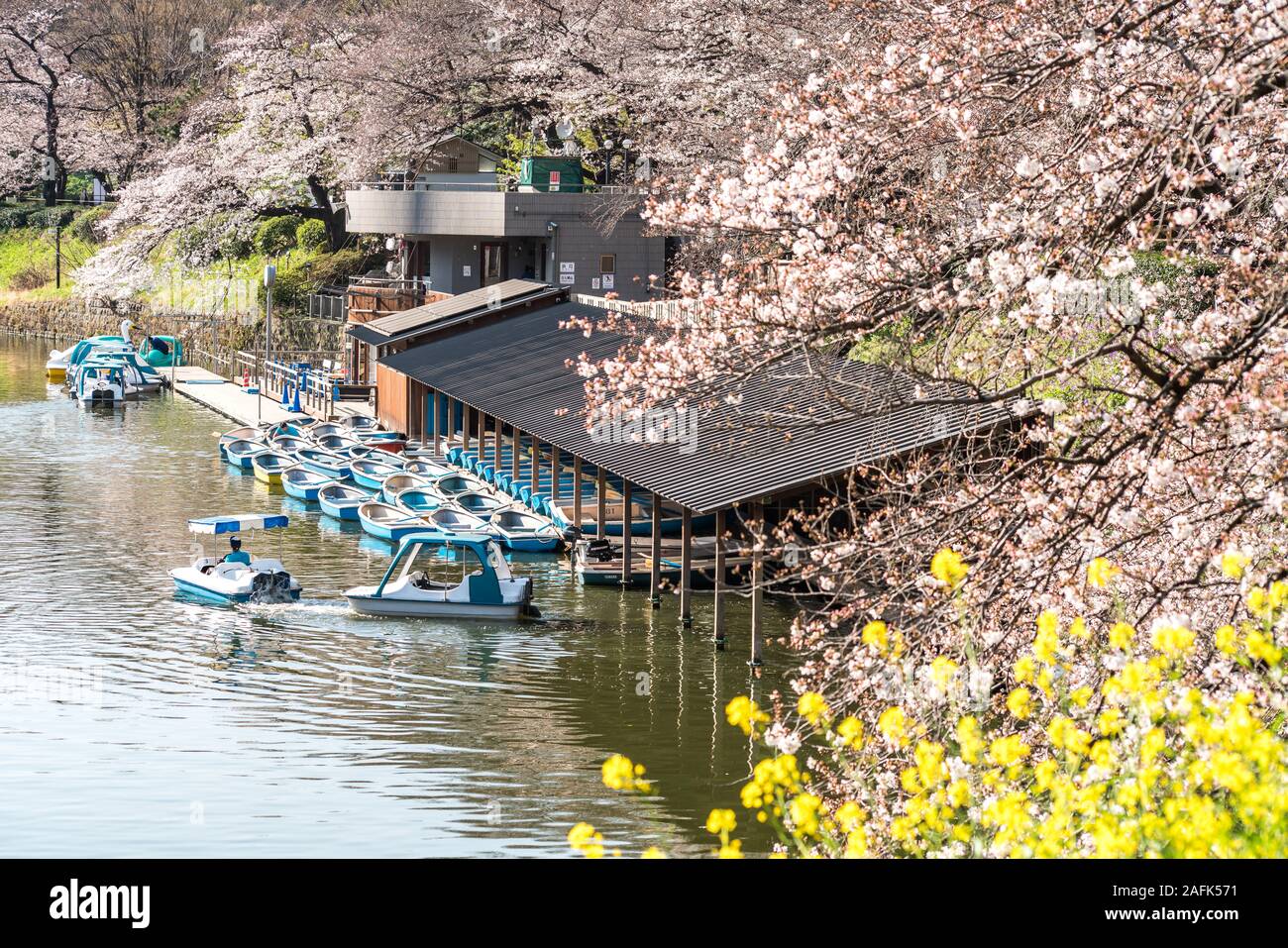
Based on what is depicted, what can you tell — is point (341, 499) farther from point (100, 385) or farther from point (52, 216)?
point (52, 216)

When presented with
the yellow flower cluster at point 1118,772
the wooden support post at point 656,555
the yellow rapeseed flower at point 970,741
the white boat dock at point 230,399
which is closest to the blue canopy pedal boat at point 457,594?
the wooden support post at point 656,555

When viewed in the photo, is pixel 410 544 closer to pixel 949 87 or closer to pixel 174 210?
pixel 949 87

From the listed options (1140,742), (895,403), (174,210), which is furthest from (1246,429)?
(174,210)

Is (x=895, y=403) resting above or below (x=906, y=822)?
above

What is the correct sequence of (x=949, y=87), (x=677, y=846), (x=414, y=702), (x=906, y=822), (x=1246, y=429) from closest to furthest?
(x=906, y=822) → (x=1246, y=429) → (x=949, y=87) → (x=677, y=846) → (x=414, y=702)

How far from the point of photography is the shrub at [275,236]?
73875 millimetres

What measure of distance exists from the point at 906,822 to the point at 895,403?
4.32 metres

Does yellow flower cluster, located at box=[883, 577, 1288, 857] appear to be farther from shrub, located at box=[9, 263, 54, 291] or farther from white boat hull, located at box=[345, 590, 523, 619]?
shrub, located at box=[9, 263, 54, 291]

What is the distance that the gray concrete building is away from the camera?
53.2 metres

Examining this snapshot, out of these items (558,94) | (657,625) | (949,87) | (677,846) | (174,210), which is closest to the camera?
(949,87)

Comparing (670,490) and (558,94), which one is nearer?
(670,490)

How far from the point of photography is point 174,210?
66438 mm

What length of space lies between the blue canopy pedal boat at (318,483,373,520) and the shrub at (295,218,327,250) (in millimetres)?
38466

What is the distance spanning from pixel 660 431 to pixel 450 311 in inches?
813
